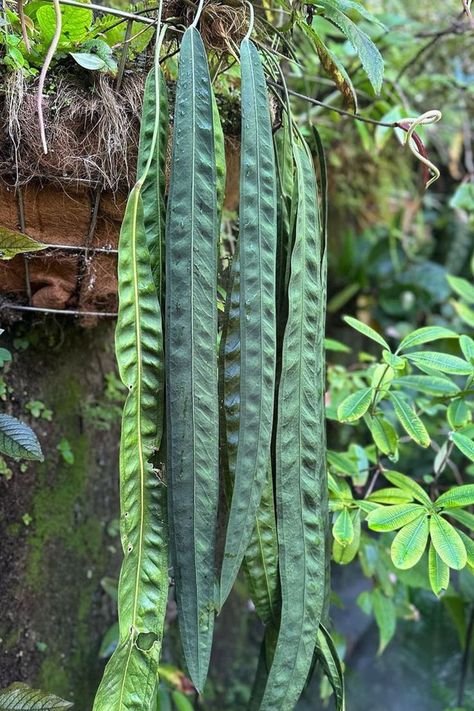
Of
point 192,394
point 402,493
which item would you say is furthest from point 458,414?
point 192,394

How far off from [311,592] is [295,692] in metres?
0.11

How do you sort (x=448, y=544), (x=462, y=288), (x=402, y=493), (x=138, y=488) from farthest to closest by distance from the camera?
(x=462, y=288)
(x=402, y=493)
(x=448, y=544)
(x=138, y=488)

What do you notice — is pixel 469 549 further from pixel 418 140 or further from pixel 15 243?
pixel 15 243

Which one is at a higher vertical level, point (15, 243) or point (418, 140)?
point (418, 140)

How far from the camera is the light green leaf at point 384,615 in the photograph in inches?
39.5

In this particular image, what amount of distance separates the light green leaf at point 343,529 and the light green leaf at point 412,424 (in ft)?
0.44

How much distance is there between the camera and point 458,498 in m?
0.76

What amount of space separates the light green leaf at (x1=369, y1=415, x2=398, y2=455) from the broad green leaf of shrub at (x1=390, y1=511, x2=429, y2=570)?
13 cm

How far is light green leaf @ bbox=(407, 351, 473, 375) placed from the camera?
0.83 m

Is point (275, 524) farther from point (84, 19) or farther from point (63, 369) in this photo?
point (84, 19)

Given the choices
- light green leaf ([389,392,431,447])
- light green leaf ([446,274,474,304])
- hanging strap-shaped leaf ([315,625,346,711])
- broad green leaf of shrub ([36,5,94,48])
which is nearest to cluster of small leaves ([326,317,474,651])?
light green leaf ([389,392,431,447])

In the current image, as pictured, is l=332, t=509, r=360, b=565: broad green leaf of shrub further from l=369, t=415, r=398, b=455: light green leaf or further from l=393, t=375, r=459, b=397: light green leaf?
l=393, t=375, r=459, b=397: light green leaf

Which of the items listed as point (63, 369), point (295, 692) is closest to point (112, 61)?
point (63, 369)

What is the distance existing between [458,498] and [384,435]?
15cm
